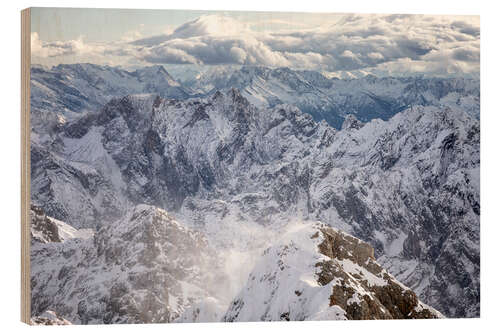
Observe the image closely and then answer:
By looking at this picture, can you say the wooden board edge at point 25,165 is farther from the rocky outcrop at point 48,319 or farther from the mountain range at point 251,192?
the mountain range at point 251,192

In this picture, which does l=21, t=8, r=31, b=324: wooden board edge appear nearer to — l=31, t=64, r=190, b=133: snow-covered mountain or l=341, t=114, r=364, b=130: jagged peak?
l=31, t=64, r=190, b=133: snow-covered mountain

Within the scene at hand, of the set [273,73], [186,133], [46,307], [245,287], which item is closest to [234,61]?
[273,73]

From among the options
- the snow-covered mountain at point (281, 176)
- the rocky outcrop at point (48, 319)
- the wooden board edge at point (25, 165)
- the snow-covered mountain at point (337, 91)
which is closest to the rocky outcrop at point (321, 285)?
the snow-covered mountain at point (281, 176)

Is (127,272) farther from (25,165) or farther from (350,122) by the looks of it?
(350,122)

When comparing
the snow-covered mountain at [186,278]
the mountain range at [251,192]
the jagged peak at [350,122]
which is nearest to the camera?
the snow-covered mountain at [186,278]

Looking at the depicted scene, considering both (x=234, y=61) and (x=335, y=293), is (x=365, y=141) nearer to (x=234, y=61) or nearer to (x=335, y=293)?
(x=234, y=61)

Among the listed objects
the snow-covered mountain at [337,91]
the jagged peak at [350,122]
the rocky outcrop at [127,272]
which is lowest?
the rocky outcrop at [127,272]

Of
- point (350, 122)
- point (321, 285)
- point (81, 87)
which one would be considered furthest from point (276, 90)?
point (321, 285)
